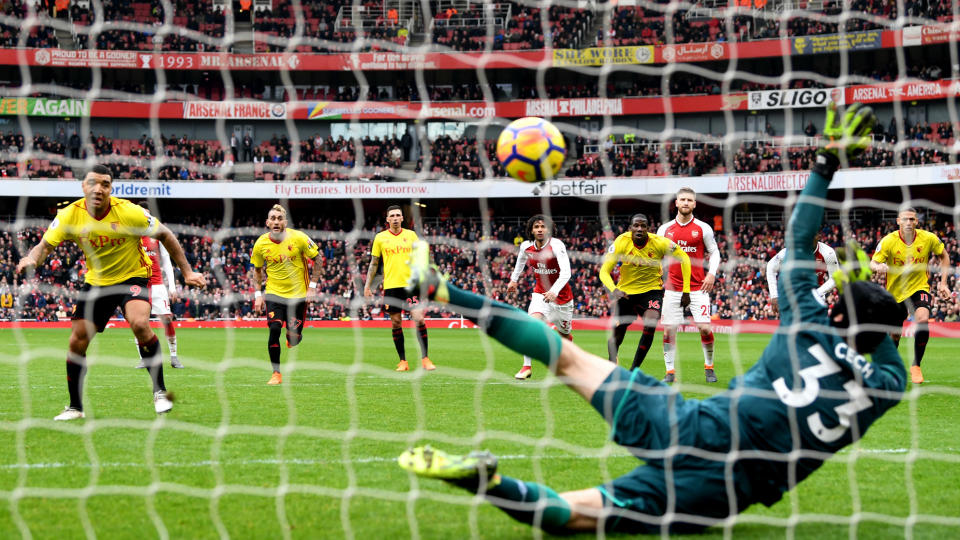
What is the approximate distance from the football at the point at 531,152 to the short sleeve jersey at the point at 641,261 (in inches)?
177

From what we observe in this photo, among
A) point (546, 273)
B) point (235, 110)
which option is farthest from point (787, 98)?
point (546, 273)

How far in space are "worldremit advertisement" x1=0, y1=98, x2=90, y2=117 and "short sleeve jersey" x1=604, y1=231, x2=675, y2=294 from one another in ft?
107

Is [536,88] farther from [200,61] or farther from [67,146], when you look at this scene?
[67,146]

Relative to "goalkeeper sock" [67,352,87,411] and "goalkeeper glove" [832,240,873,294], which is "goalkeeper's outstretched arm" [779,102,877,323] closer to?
"goalkeeper glove" [832,240,873,294]

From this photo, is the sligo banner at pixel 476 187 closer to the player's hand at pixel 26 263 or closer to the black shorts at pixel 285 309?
the black shorts at pixel 285 309

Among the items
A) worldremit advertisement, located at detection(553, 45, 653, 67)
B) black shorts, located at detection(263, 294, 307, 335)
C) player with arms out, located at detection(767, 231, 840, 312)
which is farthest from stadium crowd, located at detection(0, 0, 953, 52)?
black shorts, located at detection(263, 294, 307, 335)

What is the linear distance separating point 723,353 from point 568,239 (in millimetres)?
15914

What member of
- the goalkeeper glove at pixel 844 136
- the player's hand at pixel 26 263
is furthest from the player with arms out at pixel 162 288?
the goalkeeper glove at pixel 844 136

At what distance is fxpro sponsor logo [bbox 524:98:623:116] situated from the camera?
37812 millimetres

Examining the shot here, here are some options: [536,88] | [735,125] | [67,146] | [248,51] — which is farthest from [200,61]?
[735,125]

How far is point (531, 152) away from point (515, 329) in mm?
2250

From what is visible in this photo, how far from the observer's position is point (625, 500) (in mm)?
4199

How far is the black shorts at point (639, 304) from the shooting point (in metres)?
11.1

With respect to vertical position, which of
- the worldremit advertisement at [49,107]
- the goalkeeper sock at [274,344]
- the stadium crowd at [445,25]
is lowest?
the goalkeeper sock at [274,344]
